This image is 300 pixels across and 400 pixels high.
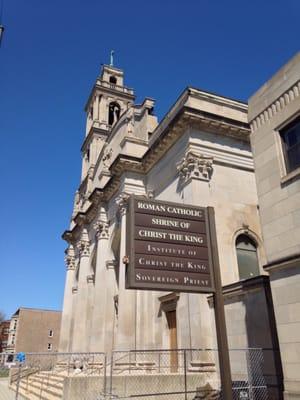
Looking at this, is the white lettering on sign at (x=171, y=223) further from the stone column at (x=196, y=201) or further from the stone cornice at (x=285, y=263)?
the stone column at (x=196, y=201)

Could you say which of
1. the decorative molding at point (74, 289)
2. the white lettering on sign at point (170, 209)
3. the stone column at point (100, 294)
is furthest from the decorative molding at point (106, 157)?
the white lettering on sign at point (170, 209)

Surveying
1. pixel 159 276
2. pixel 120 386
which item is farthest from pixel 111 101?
pixel 159 276

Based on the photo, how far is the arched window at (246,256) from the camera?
18375mm

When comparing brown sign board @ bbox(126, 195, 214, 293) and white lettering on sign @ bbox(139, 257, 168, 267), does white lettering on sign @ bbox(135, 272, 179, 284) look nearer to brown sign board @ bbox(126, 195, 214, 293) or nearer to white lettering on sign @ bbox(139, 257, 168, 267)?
brown sign board @ bbox(126, 195, 214, 293)

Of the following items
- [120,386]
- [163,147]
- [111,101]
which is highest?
[111,101]

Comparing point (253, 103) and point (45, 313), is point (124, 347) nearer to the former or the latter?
point (253, 103)

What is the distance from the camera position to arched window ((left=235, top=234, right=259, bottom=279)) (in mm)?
18375

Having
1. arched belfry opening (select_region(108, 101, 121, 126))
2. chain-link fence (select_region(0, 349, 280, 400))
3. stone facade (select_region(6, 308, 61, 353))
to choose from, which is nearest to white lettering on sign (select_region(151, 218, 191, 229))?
chain-link fence (select_region(0, 349, 280, 400))

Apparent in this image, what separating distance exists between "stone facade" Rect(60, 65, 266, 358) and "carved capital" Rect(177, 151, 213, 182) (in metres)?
0.05

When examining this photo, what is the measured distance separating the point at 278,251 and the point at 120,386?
27.0 ft

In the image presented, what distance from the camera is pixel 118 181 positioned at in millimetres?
25719

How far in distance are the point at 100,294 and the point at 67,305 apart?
12249 millimetres

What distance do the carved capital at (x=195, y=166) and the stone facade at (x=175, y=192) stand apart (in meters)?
0.05

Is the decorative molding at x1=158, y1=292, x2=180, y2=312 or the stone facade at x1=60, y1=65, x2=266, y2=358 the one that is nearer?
the stone facade at x1=60, y1=65, x2=266, y2=358
